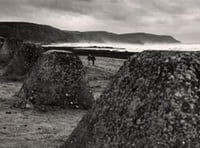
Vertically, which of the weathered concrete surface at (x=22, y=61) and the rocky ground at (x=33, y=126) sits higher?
the weathered concrete surface at (x=22, y=61)

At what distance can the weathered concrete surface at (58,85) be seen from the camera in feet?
29.7

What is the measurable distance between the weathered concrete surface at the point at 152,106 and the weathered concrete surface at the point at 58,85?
497cm

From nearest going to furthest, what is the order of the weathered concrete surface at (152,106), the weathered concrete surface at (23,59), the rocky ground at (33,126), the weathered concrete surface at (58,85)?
1. the weathered concrete surface at (152,106)
2. the rocky ground at (33,126)
3. the weathered concrete surface at (58,85)
4. the weathered concrete surface at (23,59)

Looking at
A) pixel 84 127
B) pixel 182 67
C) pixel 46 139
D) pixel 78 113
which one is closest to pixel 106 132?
pixel 84 127

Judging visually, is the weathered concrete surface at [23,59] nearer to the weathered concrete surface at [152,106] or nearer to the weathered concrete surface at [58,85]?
the weathered concrete surface at [58,85]

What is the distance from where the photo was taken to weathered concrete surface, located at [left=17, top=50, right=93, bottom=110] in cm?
905

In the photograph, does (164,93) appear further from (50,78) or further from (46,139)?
(50,78)

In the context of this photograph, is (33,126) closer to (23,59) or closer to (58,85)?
(58,85)

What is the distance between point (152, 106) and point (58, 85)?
224 inches

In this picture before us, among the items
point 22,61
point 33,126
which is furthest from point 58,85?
point 22,61

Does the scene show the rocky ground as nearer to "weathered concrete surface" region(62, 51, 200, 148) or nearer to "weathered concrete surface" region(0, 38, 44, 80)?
"weathered concrete surface" region(62, 51, 200, 148)

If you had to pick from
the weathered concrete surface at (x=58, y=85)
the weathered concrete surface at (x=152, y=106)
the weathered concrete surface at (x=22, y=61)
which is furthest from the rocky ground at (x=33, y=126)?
the weathered concrete surface at (x=22, y=61)

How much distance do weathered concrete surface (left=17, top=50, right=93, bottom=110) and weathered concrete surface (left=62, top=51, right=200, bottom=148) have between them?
16.3ft

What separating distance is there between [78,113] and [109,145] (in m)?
4.89
